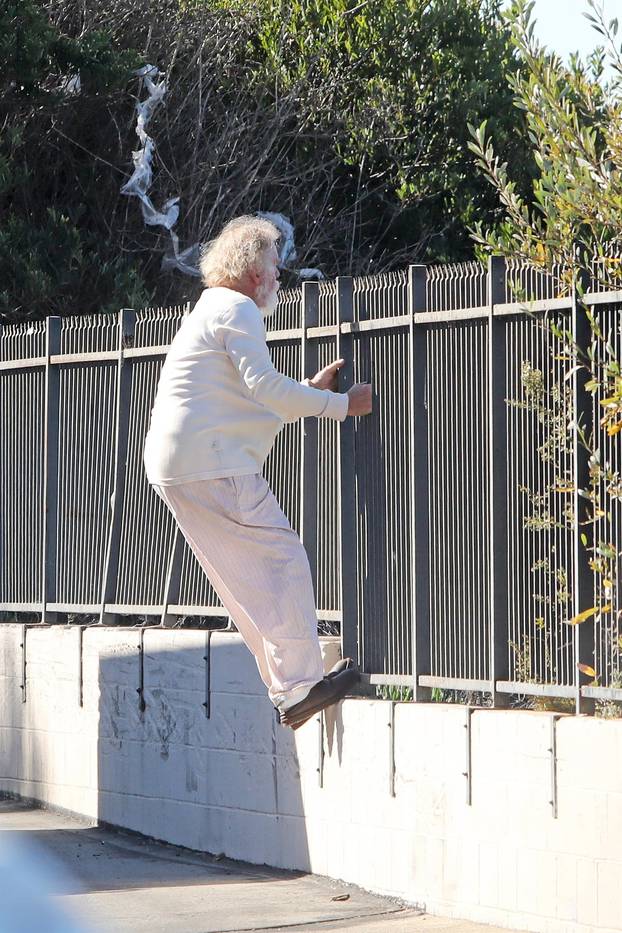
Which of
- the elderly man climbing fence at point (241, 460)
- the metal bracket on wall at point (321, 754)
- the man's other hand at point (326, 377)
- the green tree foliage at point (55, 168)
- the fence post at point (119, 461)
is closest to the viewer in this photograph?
the elderly man climbing fence at point (241, 460)

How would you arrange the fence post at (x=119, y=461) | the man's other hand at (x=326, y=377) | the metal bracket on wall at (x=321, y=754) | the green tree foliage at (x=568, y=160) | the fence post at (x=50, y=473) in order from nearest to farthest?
the green tree foliage at (x=568, y=160) < the man's other hand at (x=326, y=377) < the metal bracket on wall at (x=321, y=754) < the fence post at (x=119, y=461) < the fence post at (x=50, y=473)

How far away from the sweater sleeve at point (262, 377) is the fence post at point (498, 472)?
1.90 feet

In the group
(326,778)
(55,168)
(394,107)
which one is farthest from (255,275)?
(394,107)

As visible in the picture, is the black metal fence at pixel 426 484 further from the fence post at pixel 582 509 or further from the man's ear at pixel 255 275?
the man's ear at pixel 255 275

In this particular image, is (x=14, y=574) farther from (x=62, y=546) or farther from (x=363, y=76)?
(x=363, y=76)

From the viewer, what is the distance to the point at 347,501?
6.60 m

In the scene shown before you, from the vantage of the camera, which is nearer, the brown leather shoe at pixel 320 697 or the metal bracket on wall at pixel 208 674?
the brown leather shoe at pixel 320 697

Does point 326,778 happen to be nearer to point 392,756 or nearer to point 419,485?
point 392,756

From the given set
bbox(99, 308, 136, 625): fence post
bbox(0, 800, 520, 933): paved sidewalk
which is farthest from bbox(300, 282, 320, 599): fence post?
bbox(99, 308, 136, 625): fence post

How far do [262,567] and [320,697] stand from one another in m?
0.58

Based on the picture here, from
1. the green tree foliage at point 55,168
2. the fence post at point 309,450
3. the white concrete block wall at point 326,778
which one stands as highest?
the green tree foliage at point 55,168

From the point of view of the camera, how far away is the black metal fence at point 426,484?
18.2 ft

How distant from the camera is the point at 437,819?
577cm

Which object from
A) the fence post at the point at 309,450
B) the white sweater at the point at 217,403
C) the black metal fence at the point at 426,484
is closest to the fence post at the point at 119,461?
the black metal fence at the point at 426,484
